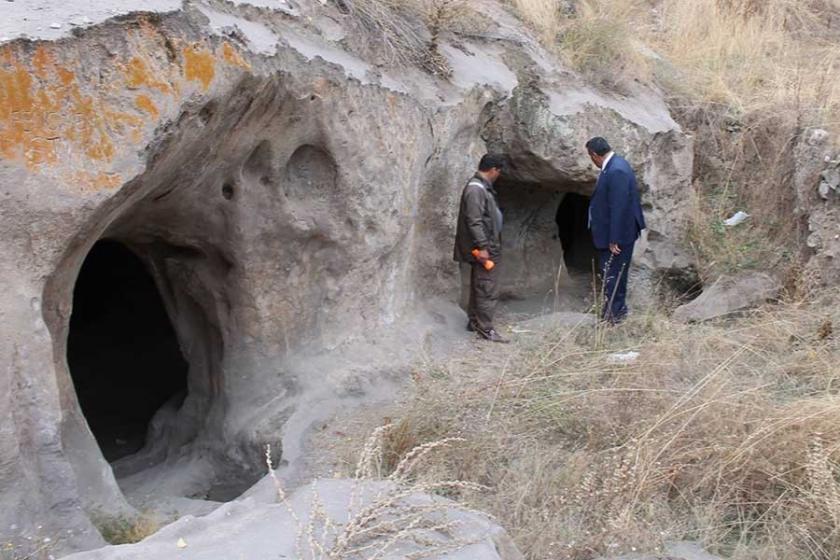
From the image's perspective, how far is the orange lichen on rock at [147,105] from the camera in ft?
13.2

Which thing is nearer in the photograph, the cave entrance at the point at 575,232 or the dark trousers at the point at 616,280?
the dark trousers at the point at 616,280

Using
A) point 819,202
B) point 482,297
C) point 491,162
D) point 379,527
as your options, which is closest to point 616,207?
point 491,162

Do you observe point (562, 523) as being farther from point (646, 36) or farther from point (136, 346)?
point (646, 36)

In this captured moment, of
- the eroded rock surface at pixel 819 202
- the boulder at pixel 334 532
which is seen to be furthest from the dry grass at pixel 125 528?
the eroded rock surface at pixel 819 202

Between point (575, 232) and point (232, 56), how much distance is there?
5569 millimetres

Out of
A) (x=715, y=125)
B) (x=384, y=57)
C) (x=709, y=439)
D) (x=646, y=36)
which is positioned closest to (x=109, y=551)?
(x=709, y=439)

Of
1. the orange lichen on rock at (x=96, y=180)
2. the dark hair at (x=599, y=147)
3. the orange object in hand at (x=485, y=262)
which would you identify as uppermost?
the orange lichen on rock at (x=96, y=180)

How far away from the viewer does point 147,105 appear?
4055 mm

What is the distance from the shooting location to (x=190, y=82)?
420cm

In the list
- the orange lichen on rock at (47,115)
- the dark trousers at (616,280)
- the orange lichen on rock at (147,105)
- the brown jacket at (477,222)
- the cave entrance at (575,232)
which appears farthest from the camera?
the cave entrance at (575,232)

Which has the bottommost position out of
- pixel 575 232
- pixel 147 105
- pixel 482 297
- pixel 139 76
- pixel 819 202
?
pixel 575 232

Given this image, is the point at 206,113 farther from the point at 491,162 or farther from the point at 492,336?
the point at 492,336

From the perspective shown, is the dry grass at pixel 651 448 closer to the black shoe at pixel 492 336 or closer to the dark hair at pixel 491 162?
the black shoe at pixel 492 336

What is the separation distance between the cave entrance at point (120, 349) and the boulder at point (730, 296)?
344 cm
